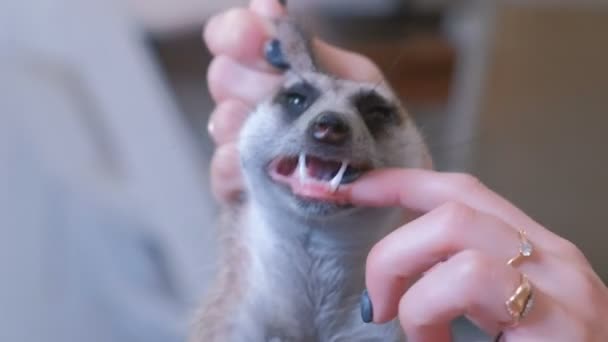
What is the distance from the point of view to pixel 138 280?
182cm

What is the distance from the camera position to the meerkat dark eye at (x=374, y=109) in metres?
0.75

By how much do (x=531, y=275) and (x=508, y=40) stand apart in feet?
6.43

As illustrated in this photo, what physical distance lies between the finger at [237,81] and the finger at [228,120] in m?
0.01

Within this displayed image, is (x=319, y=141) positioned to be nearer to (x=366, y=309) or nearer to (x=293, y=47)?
(x=366, y=309)

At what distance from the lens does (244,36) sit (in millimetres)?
996

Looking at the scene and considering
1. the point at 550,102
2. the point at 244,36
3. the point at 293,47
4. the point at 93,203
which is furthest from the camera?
the point at 550,102

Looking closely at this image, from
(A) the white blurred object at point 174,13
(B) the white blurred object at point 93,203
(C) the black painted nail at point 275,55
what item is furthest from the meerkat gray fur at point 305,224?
(A) the white blurred object at point 174,13

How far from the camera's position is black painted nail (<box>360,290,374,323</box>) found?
2.33 feet

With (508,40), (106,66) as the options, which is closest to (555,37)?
(508,40)

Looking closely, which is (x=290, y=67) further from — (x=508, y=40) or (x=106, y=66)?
(x=508, y=40)

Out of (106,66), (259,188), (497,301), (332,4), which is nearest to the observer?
(497,301)

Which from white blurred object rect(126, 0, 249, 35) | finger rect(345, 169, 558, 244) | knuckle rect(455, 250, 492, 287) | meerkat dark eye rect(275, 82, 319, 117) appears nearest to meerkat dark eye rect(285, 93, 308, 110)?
meerkat dark eye rect(275, 82, 319, 117)

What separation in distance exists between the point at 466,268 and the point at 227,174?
1.26ft

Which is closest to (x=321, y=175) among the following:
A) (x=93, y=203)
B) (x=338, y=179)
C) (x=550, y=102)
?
(x=338, y=179)
